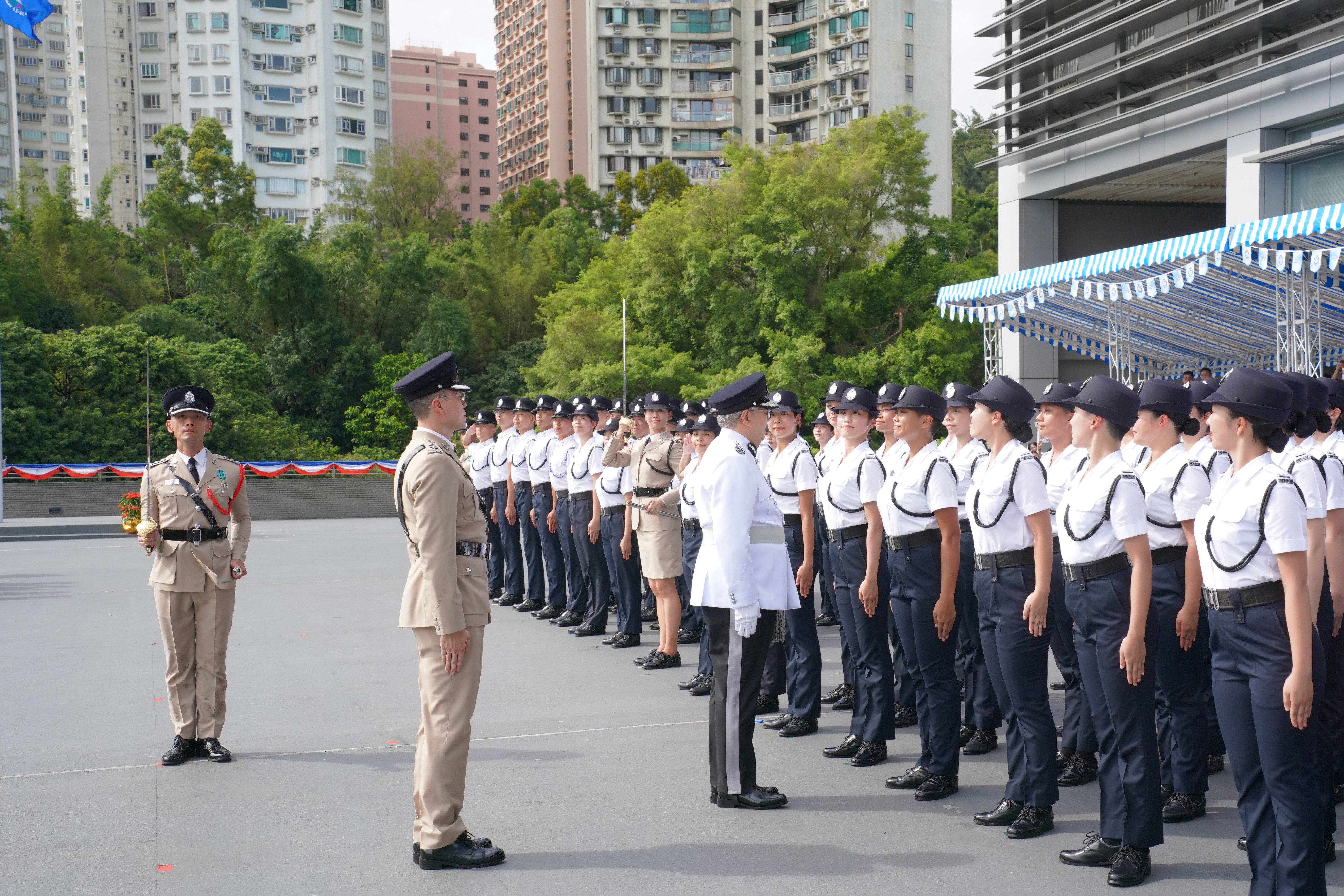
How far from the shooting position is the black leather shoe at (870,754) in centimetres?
579

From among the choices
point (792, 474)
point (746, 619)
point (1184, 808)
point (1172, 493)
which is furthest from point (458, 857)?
point (792, 474)

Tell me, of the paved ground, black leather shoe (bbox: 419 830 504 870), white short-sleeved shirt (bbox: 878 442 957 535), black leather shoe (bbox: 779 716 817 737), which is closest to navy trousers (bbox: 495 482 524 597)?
the paved ground

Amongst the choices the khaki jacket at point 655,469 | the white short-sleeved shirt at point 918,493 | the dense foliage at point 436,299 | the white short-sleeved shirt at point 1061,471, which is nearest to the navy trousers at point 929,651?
the white short-sleeved shirt at point 918,493

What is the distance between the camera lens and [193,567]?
6.09 metres

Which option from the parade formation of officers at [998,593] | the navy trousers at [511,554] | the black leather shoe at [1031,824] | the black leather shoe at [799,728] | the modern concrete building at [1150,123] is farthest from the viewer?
the modern concrete building at [1150,123]

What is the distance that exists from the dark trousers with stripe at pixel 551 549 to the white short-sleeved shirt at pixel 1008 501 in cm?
600

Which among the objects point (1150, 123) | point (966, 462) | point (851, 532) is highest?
point (1150, 123)

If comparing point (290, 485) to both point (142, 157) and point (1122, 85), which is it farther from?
point (142, 157)

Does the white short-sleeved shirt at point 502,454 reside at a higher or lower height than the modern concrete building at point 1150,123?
lower

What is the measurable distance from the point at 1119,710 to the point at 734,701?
1633mm

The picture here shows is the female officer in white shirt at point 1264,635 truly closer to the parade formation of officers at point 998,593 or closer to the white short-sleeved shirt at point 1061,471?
the parade formation of officers at point 998,593

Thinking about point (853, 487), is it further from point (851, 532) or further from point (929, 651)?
point (929, 651)

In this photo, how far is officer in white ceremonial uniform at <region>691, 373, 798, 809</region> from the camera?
5102 millimetres

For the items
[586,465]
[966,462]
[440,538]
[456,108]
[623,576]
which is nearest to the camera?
[440,538]
